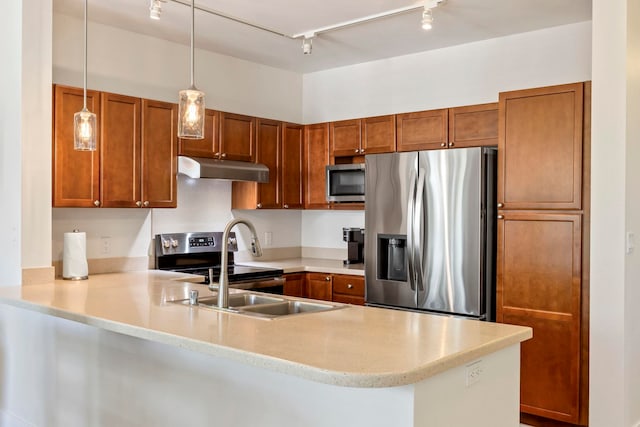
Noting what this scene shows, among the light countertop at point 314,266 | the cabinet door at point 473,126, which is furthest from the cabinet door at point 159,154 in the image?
the cabinet door at point 473,126

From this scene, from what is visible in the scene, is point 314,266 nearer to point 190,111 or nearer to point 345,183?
point 345,183

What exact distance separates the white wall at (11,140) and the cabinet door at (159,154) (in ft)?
2.71

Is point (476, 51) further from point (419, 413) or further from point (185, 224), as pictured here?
point (419, 413)

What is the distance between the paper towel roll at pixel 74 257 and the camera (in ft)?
12.2

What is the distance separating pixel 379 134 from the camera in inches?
189

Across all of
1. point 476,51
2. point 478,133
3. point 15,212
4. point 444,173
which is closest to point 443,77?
point 476,51

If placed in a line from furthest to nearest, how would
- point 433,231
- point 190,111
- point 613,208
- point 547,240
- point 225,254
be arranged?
point 433,231 < point 547,240 < point 613,208 < point 225,254 < point 190,111

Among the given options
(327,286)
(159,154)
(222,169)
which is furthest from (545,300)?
(159,154)

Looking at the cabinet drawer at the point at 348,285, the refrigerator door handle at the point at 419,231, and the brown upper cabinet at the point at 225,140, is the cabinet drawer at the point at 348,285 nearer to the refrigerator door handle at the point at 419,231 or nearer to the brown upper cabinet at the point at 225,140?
the refrigerator door handle at the point at 419,231

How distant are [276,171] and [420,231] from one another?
1.54 m

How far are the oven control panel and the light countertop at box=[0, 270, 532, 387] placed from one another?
1.42 metres

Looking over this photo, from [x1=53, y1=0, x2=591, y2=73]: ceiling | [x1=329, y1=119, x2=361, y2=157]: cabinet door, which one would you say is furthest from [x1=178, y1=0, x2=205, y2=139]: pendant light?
[x1=329, y1=119, x2=361, y2=157]: cabinet door

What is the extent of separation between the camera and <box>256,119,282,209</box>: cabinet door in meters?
4.93

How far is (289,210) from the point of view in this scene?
5.63 m
